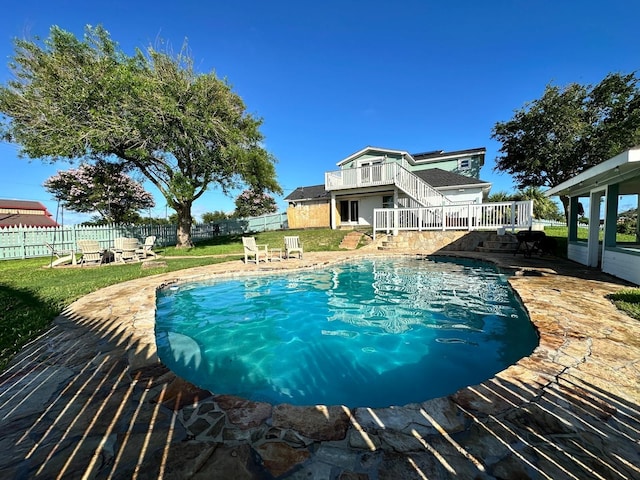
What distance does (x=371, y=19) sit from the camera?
1299 centimetres

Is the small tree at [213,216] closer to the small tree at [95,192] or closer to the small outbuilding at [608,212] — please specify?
the small tree at [95,192]

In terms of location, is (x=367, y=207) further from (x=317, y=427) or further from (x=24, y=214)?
(x=24, y=214)

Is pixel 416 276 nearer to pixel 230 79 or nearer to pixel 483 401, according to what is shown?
pixel 483 401

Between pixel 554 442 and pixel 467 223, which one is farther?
pixel 467 223

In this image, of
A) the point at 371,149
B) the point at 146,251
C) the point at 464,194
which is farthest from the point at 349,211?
the point at 146,251

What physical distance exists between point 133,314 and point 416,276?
743 cm

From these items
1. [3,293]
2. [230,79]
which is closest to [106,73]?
[230,79]

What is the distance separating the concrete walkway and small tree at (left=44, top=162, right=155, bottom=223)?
23.8m

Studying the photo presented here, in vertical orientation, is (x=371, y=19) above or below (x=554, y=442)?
above

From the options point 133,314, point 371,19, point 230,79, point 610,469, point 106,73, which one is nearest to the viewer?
point 610,469

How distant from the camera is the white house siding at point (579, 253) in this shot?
842 centimetres

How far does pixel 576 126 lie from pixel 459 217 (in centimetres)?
1139

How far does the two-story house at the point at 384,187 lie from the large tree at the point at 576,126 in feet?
12.0

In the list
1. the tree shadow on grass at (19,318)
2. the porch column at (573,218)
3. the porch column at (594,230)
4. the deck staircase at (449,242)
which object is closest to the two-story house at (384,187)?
the deck staircase at (449,242)
